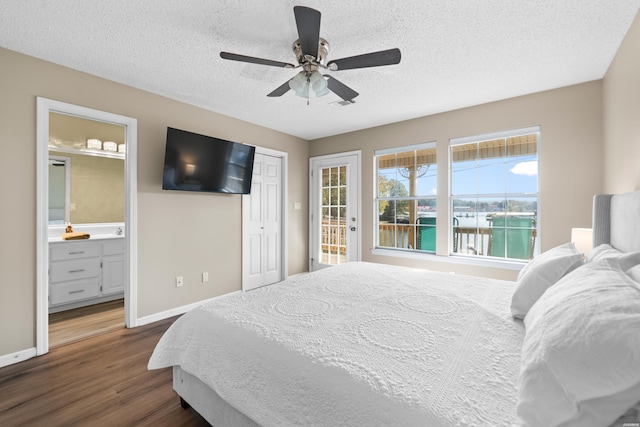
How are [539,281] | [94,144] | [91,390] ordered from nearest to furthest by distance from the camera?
1. [539,281]
2. [91,390]
3. [94,144]

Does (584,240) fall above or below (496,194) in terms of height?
below

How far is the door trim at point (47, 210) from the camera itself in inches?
95.1

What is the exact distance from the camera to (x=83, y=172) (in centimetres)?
416

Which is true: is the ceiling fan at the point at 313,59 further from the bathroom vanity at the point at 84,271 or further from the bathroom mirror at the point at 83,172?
the bathroom mirror at the point at 83,172

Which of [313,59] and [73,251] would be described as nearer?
[313,59]

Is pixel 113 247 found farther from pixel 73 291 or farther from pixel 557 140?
pixel 557 140

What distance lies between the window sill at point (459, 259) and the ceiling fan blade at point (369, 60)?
2.67 metres

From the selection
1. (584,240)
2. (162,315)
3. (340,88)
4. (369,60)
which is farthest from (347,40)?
(162,315)

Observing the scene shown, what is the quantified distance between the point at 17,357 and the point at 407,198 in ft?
14.4

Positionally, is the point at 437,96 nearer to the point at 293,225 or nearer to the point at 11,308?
the point at 293,225

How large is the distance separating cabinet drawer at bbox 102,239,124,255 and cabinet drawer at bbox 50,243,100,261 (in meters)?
0.07

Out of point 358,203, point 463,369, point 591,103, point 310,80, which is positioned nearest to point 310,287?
point 463,369

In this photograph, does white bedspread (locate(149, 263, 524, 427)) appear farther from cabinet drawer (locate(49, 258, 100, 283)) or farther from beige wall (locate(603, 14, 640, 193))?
cabinet drawer (locate(49, 258, 100, 283))

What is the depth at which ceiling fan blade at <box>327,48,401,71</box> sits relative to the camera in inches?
70.4
